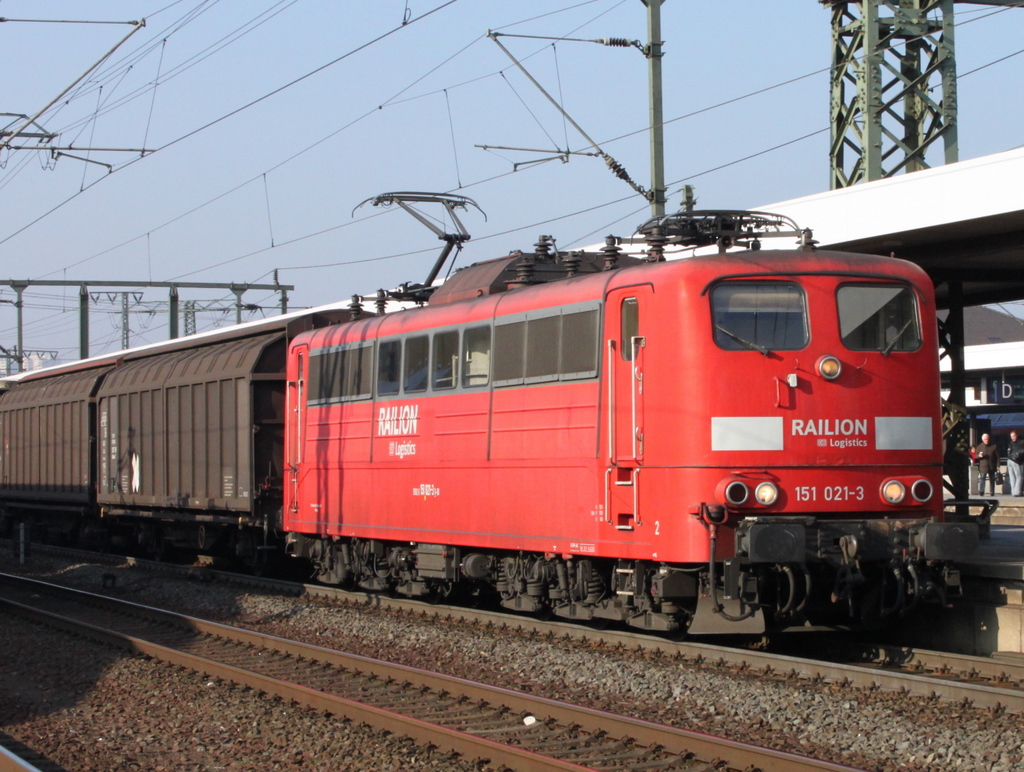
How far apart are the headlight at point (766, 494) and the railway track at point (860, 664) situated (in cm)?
124

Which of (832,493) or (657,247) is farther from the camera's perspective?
(657,247)

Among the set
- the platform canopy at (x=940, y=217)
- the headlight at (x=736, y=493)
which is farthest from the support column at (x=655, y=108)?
the headlight at (x=736, y=493)

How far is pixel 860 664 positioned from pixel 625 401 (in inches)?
118

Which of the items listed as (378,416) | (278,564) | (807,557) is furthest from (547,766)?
(278,564)

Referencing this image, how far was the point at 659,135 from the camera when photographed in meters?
16.5

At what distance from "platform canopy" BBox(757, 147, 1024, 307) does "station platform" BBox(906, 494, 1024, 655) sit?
325 cm

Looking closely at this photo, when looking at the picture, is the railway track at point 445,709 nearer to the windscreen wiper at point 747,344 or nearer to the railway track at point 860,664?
the railway track at point 860,664

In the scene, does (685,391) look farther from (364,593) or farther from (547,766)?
(364,593)

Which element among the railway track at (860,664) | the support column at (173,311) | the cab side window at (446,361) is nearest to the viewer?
the railway track at (860,664)

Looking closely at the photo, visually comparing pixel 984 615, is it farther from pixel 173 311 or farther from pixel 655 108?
pixel 173 311

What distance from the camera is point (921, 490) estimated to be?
10031 mm

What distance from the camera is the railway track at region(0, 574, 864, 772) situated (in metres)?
7.25

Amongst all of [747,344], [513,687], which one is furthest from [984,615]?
[513,687]

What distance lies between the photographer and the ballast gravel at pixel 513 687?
753 cm
